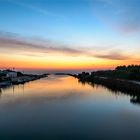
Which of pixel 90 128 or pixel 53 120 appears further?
pixel 53 120

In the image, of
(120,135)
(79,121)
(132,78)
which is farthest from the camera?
(132,78)

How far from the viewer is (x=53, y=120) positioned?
1597cm

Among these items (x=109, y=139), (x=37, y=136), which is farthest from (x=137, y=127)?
(x=37, y=136)

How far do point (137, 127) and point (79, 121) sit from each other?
12.5 feet

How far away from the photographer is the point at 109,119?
53.7 feet

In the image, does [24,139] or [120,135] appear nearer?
[24,139]

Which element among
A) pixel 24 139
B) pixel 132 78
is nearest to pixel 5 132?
pixel 24 139

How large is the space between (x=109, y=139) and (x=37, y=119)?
20.2ft

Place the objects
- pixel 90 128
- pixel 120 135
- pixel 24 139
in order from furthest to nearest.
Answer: pixel 90 128 < pixel 120 135 < pixel 24 139

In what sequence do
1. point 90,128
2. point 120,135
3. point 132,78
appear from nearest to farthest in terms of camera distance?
point 120,135, point 90,128, point 132,78

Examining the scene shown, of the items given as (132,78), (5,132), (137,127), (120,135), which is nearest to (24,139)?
(5,132)

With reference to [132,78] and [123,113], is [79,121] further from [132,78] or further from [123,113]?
[132,78]

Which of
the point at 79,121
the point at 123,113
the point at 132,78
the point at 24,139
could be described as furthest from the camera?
the point at 132,78

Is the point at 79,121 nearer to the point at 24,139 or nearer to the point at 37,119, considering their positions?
the point at 37,119
